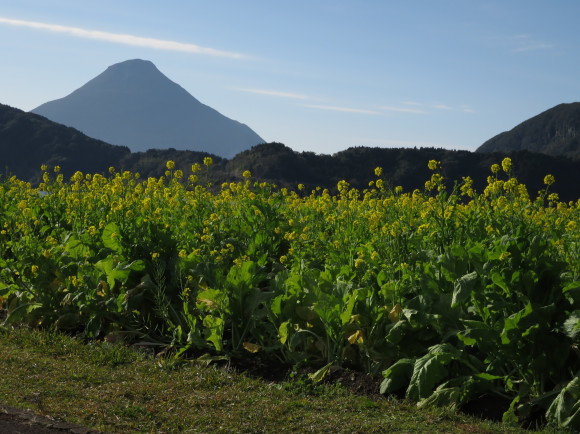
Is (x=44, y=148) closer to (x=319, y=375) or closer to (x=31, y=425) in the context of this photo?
(x=319, y=375)

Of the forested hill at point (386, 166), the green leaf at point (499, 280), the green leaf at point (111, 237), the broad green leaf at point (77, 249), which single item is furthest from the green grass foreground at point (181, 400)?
the forested hill at point (386, 166)

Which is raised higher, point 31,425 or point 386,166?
point 386,166

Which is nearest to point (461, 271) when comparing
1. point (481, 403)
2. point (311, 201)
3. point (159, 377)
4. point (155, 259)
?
point (481, 403)

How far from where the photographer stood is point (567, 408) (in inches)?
182

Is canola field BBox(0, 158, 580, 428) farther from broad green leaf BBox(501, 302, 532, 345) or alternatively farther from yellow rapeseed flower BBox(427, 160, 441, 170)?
yellow rapeseed flower BBox(427, 160, 441, 170)

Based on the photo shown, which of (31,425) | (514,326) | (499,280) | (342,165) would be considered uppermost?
(342,165)

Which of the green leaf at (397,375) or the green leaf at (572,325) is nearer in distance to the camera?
the green leaf at (572,325)

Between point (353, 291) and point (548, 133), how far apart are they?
45617mm

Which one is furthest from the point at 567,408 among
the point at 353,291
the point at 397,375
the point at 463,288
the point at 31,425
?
the point at 31,425

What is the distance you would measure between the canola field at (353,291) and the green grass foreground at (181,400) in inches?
10.4

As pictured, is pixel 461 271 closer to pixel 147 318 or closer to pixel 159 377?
pixel 159 377

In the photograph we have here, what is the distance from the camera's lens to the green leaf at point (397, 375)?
17.0 ft

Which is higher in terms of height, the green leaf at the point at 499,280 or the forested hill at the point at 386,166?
the forested hill at the point at 386,166

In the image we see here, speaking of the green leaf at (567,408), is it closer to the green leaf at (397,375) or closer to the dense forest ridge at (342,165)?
the green leaf at (397,375)
